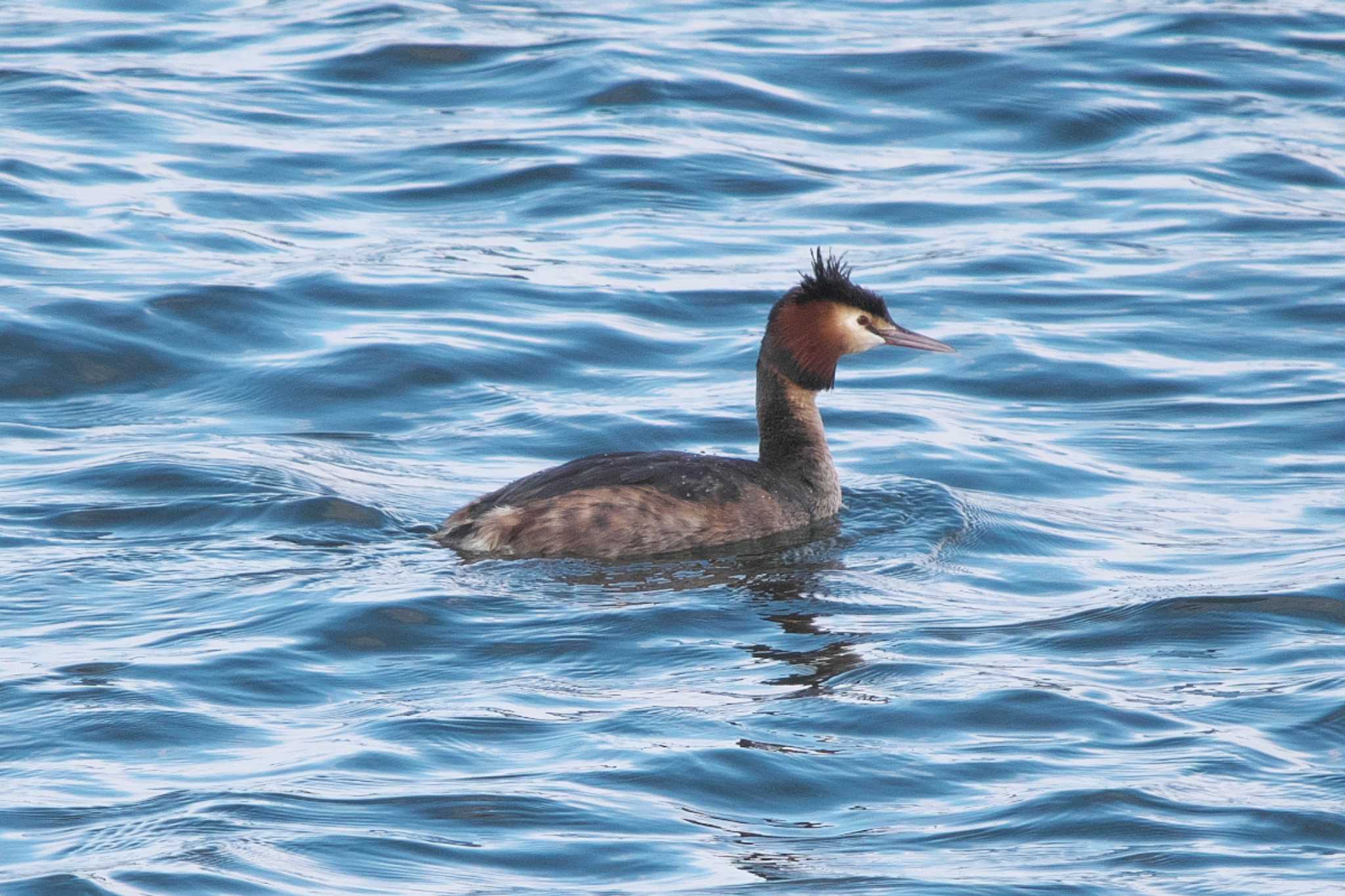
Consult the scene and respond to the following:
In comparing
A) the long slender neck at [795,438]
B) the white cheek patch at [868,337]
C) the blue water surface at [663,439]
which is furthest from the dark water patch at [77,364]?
the white cheek patch at [868,337]

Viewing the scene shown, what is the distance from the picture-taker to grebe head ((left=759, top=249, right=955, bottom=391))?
32.0 ft

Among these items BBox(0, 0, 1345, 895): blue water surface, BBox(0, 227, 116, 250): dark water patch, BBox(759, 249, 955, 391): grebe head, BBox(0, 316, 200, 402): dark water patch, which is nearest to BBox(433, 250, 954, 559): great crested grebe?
BBox(759, 249, 955, 391): grebe head

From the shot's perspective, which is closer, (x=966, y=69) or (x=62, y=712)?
(x=62, y=712)

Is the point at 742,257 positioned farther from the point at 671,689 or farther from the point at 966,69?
the point at 671,689

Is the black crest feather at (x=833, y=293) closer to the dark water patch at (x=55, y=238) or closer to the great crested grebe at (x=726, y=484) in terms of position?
the great crested grebe at (x=726, y=484)

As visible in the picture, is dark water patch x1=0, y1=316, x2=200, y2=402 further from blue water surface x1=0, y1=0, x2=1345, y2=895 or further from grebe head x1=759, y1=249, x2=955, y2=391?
grebe head x1=759, y1=249, x2=955, y2=391

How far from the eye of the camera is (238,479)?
31.7 feet

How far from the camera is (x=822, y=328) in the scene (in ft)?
32.2

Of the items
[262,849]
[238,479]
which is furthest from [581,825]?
[238,479]

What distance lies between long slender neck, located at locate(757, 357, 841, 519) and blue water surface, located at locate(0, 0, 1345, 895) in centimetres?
28

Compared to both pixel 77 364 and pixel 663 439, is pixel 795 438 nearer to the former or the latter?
pixel 663 439

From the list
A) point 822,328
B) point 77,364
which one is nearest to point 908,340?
point 822,328

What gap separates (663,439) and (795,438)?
1.27 meters

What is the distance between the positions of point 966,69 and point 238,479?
10.2m
